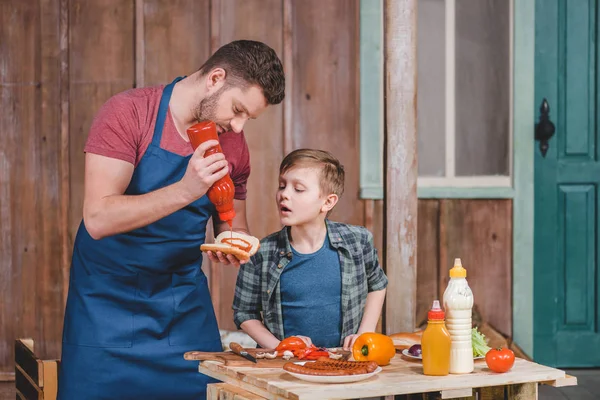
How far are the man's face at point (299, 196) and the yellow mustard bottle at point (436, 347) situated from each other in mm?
869

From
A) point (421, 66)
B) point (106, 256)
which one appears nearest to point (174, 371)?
point (106, 256)

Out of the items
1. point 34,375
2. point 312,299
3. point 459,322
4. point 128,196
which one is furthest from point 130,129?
A: point 34,375

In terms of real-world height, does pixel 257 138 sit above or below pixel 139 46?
below

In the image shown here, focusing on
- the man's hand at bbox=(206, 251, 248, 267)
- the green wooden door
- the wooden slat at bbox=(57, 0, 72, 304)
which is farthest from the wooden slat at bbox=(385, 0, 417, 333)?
→ the wooden slat at bbox=(57, 0, 72, 304)

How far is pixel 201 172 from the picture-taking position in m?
2.67

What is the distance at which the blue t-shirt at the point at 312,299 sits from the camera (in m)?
3.37

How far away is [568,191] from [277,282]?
121 inches

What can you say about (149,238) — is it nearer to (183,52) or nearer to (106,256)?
(106,256)

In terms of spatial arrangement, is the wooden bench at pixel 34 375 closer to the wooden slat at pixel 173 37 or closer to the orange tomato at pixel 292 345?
the orange tomato at pixel 292 345

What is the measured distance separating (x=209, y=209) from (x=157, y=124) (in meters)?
0.36

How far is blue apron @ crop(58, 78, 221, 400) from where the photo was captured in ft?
9.74

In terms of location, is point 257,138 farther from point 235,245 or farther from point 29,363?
point 235,245

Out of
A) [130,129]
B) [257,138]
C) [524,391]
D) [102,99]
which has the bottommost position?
[524,391]

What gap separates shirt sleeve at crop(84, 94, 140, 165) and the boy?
0.66 m
